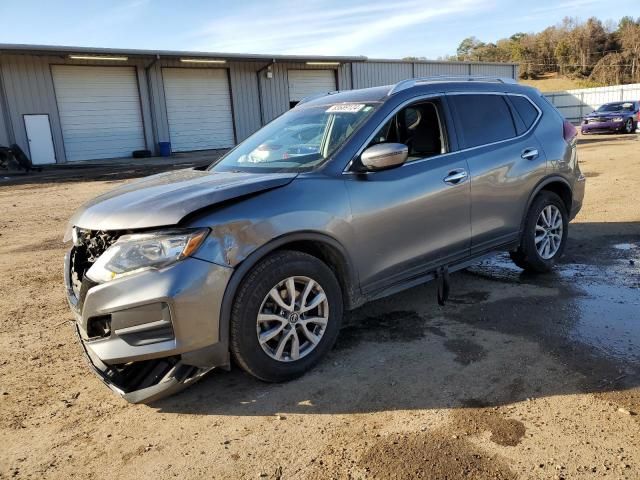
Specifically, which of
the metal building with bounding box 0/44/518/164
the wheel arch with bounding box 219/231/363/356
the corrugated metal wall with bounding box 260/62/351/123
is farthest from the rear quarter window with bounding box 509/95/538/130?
the corrugated metal wall with bounding box 260/62/351/123

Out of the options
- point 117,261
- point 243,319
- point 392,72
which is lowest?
point 243,319

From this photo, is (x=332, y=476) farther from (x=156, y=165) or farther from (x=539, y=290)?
(x=156, y=165)

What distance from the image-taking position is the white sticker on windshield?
155 inches

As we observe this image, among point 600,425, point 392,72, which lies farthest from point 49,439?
point 392,72

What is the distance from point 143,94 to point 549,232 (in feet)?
78.5

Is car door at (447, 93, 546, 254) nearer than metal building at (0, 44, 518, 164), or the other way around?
car door at (447, 93, 546, 254)

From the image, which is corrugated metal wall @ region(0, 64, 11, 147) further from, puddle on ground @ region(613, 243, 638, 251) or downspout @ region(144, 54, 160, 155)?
puddle on ground @ region(613, 243, 638, 251)

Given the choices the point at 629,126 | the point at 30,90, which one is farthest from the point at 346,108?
the point at 629,126

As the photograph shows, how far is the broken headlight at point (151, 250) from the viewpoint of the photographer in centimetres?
280

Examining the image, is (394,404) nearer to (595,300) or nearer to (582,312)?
(582,312)

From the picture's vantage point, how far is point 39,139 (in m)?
22.7

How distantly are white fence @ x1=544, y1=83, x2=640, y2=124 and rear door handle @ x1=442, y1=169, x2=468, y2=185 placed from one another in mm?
36513

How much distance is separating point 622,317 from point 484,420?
196cm

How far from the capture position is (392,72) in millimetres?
32500
